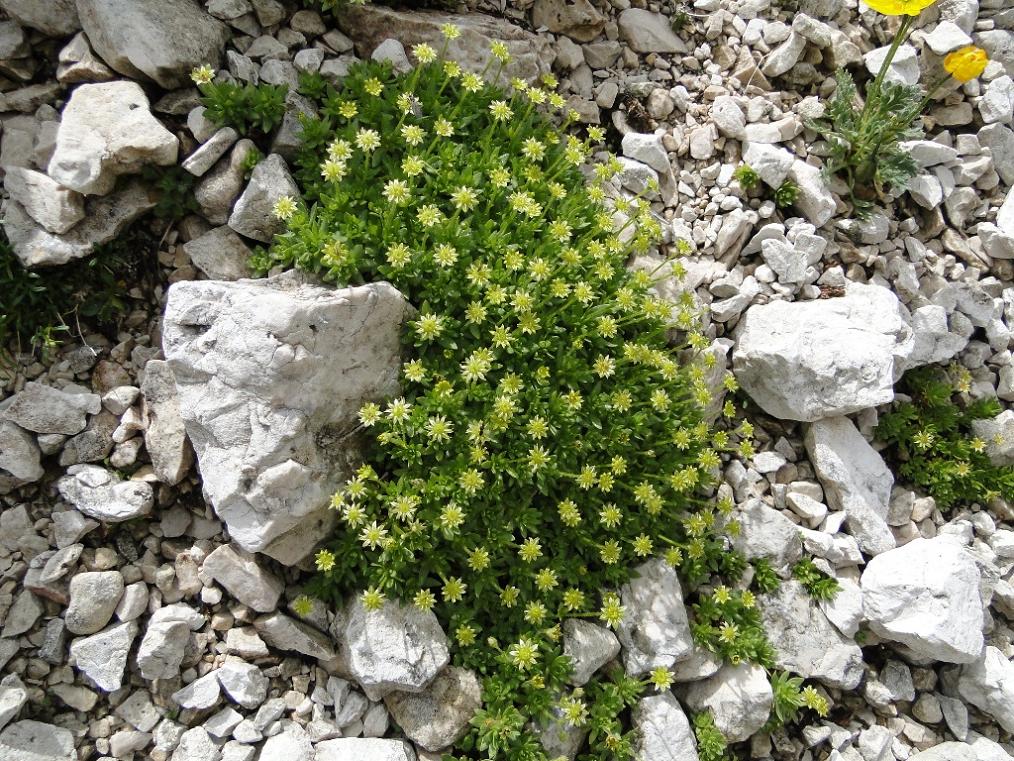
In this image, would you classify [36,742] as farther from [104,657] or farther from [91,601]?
[91,601]

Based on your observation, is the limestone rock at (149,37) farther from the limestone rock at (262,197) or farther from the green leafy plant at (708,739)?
the green leafy plant at (708,739)

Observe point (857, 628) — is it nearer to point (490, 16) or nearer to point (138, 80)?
point (490, 16)

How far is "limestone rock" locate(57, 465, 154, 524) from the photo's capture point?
16.0 ft

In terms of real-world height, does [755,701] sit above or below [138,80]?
below

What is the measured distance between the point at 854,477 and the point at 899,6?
3541mm

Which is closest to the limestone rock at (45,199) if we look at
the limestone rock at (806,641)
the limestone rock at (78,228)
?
the limestone rock at (78,228)

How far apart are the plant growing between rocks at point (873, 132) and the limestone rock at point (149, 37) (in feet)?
16.5

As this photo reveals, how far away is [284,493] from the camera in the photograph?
476 cm

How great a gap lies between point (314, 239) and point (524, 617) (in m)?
2.87

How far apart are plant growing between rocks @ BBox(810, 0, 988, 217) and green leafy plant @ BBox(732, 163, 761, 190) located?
2.25ft

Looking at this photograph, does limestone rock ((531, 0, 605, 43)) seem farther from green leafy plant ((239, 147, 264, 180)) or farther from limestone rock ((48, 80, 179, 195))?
limestone rock ((48, 80, 179, 195))

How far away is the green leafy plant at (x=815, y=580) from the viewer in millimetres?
5730

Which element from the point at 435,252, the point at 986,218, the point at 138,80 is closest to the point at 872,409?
the point at 986,218

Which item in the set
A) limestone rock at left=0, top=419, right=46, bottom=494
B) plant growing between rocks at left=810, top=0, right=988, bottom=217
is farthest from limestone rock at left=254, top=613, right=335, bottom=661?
plant growing between rocks at left=810, top=0, right=988, bottom=217
